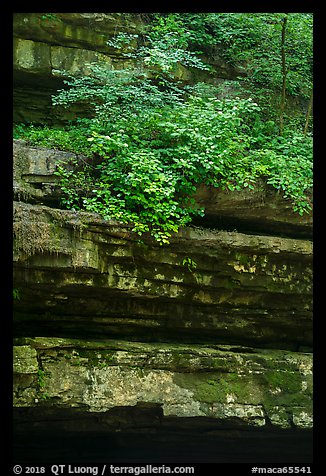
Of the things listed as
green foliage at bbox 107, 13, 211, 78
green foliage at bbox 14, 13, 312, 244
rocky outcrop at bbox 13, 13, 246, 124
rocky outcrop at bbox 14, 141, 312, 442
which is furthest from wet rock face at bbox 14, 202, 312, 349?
rocky outcrop at bbox 13, 13, 246, 124

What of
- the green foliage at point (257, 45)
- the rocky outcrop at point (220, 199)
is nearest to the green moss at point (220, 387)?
the rocky outcrop at point (220, 199)

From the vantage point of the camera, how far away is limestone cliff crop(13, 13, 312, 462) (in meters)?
6.38

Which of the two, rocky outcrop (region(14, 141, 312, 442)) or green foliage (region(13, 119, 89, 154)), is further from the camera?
green foliage (region(13, 119, 89, 154))

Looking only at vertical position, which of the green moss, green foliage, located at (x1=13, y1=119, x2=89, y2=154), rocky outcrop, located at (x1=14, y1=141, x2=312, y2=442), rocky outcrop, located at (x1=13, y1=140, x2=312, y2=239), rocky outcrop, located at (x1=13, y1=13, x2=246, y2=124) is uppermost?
rocky outcrop, located at (x1=13, y1=13, x2=246, y2=124)

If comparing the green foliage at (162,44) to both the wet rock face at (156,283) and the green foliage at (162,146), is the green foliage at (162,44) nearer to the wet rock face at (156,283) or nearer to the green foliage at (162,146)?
the green foliage at (162,146)

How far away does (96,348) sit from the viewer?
665cm

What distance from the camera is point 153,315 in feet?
23.5

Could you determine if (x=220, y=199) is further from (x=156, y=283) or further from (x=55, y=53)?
(x=55, y=53)

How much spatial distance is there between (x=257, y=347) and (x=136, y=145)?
3629mm

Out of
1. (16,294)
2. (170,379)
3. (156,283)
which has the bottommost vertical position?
(170,379)

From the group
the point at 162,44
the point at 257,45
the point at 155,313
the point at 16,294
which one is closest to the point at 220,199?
the point at 155,313

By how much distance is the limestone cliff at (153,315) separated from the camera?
6375 millimetres

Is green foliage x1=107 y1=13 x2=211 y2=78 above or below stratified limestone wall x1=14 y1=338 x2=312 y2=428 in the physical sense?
above

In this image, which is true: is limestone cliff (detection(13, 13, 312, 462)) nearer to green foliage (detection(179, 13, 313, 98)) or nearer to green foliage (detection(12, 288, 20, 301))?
green foliage (detection(12, 288, 20, 301))
